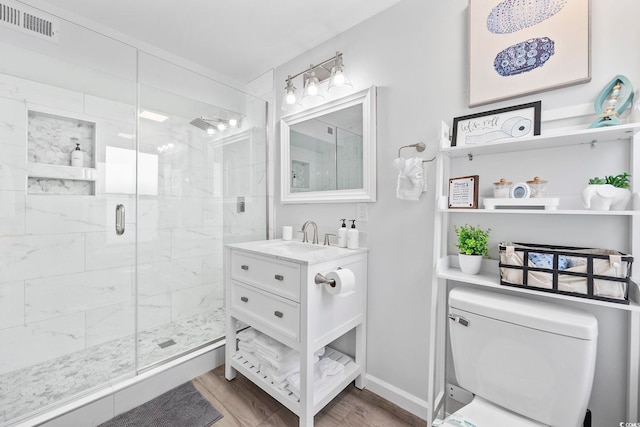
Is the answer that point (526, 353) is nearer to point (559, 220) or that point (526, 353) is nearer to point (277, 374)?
point (559, 220)

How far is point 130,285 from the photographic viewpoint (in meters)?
2.06

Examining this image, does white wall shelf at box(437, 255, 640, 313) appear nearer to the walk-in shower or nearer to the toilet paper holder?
the toilet paper holder

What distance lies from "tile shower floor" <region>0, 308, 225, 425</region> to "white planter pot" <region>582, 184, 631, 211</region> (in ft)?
7.63

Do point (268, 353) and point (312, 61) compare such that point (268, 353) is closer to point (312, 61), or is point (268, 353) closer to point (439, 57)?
point (439, 57)

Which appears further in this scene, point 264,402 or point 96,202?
point 96,202

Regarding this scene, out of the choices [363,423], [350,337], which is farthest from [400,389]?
[350,337]

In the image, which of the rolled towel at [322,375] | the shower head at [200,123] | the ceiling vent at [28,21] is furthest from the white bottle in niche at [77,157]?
the rolled towel at [322,375]

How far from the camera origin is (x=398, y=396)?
5.08 ft

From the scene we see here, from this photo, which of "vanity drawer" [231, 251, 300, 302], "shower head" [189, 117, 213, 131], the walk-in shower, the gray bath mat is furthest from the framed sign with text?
"shower head" [189, 117, 213, 131]

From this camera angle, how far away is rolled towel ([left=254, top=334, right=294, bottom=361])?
155 centimetres

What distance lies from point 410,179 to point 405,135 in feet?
1.02

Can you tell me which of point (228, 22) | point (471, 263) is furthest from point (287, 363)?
point (228, 22)

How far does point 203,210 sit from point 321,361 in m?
1.59

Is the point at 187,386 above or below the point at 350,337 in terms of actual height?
below
